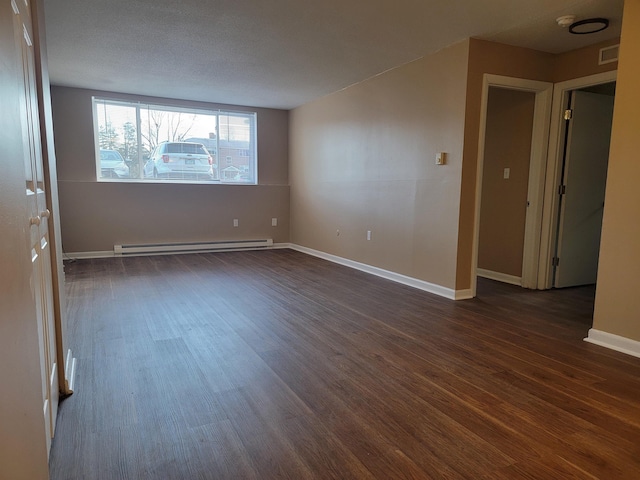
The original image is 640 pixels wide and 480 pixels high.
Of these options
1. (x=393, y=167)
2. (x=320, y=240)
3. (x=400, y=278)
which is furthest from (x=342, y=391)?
(x=320, y=240)

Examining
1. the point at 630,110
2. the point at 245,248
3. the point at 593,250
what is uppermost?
the point at 630,110

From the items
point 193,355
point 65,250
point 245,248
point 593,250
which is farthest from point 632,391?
point 65,250

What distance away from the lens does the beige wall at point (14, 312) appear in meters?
0.74

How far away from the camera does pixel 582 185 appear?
4.11m

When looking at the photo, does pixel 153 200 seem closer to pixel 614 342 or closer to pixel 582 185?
pixel 582 185

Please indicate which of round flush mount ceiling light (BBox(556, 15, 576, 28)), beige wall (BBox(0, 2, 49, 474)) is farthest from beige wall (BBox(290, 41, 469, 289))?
beige wall (BBox(0, 2, 49, 474))

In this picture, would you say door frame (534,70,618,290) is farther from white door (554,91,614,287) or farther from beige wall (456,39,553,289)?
beige wall (456,39,553,289)

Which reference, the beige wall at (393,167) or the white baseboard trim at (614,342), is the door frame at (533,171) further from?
the white baseboard trim at (614,342)

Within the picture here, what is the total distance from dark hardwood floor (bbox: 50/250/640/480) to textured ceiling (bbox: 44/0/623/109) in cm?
236

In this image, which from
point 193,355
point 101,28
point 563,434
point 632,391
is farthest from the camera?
point 101,28

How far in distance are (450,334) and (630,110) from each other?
1864 mm

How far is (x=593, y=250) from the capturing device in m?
4.34

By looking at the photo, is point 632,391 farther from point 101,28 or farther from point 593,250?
point 101,28

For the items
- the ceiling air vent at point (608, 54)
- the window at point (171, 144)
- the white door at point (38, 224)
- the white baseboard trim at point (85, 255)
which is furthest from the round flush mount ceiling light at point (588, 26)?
the white baseboard trim at point (85, 255)
